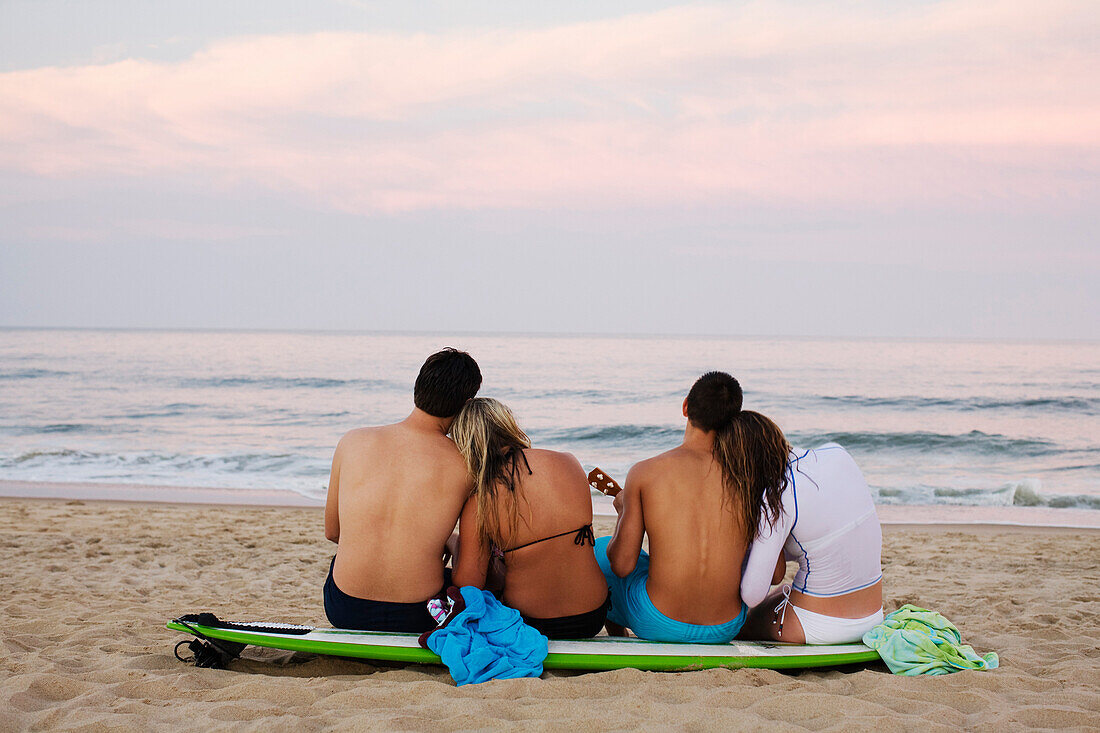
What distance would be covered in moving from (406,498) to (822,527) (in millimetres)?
1644

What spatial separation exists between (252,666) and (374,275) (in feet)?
125

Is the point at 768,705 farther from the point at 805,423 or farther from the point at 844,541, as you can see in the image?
the point at 805,423

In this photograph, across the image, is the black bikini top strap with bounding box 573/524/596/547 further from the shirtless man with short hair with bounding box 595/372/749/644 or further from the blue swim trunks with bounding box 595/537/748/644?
the blue swim trunks with bounding box 595/537/748/644

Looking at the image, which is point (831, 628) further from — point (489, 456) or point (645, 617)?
point (489, 456)

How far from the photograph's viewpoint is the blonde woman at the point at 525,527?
2.95m

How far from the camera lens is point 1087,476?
12508 mm

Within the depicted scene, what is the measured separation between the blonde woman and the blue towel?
15cm

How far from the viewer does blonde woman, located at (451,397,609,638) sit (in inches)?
116

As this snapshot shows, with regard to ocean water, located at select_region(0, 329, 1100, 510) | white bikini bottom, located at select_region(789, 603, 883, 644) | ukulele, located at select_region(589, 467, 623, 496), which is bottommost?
ocean water, located at select_region(0, 329, 1100, 510)

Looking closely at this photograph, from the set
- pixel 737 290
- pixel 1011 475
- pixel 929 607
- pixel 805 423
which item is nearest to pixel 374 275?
pixel 737 290

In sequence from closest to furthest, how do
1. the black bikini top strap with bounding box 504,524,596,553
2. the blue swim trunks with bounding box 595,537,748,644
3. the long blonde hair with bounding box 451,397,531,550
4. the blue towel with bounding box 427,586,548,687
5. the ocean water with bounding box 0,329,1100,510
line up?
the blue towel with bounding box 427,586,548,687
the long blonde hair with bounding box 451,397,531,550
the black bikini top strap with bounding box 504,524,596,553
the blue swim trunks with bounding box 595,537,748,644
the ocean water with bounding box 0,329,1100,510

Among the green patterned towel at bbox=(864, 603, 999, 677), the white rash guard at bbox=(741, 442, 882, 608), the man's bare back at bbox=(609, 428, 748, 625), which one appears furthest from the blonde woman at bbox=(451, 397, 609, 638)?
the green patterned towel at bbox=(864, 603, 999, 677)

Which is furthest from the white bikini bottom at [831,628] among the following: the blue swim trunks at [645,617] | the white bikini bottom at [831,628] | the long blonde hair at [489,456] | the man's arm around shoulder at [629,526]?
the long blonde hair at [489,456]

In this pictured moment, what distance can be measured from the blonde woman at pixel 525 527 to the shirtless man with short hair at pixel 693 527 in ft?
0.63
